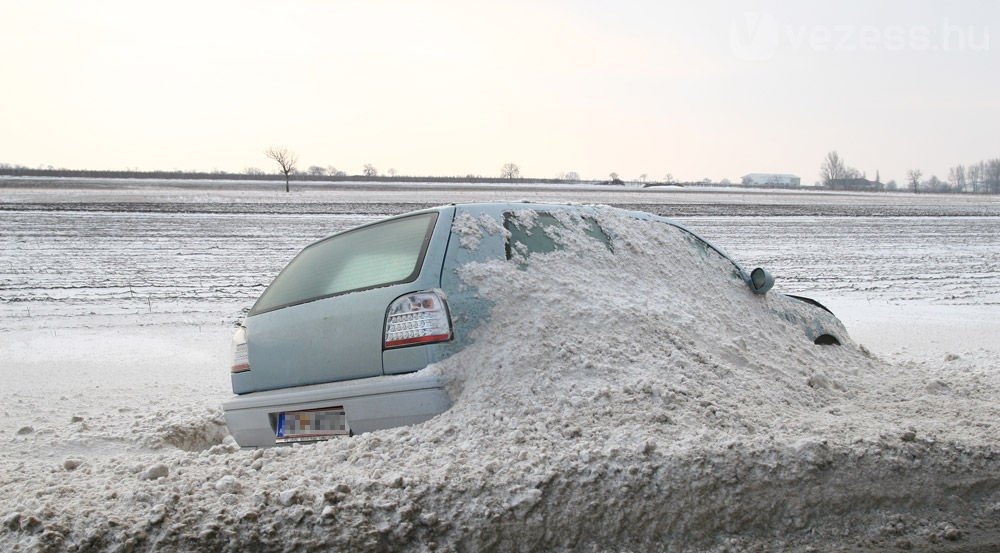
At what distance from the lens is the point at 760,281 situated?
15.8 ft

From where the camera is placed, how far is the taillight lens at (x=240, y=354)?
3.97 metres

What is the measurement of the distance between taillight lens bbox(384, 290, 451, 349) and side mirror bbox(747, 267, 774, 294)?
231 centimetres

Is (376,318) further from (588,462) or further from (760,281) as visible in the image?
(760,281)

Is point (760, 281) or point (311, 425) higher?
point (760, 281)

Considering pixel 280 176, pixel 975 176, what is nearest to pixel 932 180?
pixel 975 176

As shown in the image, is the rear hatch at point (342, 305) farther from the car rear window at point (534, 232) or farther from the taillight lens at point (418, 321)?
the car rear window at point (534, 232)

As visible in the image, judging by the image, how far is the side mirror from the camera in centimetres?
479

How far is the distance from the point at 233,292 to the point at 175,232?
1073 cm

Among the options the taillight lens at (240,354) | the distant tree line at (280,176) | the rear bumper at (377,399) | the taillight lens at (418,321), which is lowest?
the rear bumper at (377,399)

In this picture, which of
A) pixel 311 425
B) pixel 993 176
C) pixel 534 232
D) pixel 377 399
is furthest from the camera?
pixel 993 176

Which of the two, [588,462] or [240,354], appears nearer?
[588,462]

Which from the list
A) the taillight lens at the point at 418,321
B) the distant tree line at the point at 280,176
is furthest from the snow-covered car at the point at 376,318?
the distant tree line at the point at 280,176

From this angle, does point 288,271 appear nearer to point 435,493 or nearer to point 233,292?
point 435,493

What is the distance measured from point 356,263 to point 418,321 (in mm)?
706
